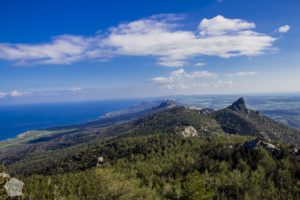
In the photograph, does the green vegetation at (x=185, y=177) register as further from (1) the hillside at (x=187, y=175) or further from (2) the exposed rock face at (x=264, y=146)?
(2) the exposed rock face at (x=264, y=146)

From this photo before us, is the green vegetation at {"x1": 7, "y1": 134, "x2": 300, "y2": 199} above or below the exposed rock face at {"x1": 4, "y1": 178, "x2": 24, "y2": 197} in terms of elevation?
below

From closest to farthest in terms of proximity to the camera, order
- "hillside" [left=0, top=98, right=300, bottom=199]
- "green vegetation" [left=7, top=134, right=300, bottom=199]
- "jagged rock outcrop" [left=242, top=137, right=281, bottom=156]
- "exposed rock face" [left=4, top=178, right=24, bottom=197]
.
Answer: "exposed rock face" [left=4, top=178, right=24, bottom=197] < "green vegetation" [left=7, top=134, right=300, bottom=199] < "hillside" [left=0, top=98, right=300, bottom=199] < "jagged rock outcrop" [left=242, top=137, right=281, bottom=156]

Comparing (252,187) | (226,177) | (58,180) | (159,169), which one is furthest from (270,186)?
(58,180)

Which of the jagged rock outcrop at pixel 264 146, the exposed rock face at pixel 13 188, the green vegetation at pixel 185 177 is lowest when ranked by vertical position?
the green vegetation at pixel 185 177

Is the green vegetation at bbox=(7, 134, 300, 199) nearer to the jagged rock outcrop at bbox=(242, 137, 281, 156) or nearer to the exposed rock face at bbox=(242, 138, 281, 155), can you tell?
the jagged rock outcrop at bbox=(242, 137, 281, 156)

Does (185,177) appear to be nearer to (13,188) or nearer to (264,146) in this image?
(264,146)

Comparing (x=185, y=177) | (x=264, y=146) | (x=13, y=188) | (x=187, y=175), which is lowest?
(x=185, y=177)

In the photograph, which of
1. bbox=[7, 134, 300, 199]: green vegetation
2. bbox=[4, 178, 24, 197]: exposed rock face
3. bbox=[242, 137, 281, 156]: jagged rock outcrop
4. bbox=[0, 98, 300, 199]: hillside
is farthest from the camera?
bbox=[242, 137, 281, 156]: jagged rock outcrop

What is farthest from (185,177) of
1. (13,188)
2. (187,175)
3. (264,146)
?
(13,188)

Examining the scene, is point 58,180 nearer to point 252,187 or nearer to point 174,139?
point 252,187

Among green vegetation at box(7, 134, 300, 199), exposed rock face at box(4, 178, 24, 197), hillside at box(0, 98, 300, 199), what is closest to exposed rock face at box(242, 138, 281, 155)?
hillside at box(0, 98, 300, 199)

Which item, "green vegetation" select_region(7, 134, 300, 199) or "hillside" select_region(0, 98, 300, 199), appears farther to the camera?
"hillside" select_region(0, 98, 300, 199)

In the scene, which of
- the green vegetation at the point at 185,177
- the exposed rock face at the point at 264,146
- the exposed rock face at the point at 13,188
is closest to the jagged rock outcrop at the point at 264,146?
the exposed rock face at the point at 264,146
